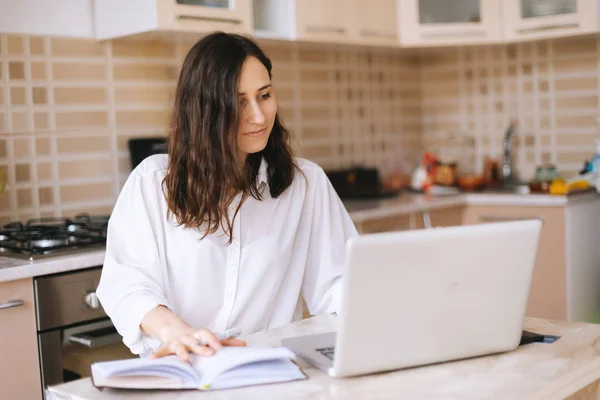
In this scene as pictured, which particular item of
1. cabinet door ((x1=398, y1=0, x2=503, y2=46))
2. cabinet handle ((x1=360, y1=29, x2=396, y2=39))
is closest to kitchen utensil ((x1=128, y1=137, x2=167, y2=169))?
cabinet handle ((x1=360, y1=29, x2=396, y2=39))

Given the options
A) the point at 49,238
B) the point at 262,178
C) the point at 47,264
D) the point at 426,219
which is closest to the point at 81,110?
the point at 49,238

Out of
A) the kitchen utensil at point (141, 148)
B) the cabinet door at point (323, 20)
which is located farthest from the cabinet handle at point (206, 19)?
the kitchen utensil at point (141, 148)

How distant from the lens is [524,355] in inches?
53.0

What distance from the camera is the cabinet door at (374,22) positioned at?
337cm

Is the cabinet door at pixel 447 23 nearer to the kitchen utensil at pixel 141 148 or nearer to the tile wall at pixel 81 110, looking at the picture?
the tile wall at pixel 81 110

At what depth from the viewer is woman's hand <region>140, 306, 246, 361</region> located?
4.24 feet

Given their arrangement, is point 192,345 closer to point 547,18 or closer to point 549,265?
point 549,265

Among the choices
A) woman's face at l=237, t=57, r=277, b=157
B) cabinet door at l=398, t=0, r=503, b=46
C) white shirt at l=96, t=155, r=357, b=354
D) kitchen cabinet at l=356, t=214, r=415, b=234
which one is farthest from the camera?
cabinet door at l=398, t=0, r=503, b=46

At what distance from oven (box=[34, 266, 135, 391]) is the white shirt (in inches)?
20.6

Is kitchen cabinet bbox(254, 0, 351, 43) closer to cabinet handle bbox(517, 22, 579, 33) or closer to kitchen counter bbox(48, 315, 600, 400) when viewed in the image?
cabinet handle bbox(517, 22, 579, 33)

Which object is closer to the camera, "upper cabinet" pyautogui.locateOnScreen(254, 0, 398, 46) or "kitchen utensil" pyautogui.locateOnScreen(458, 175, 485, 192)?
"upper cabinet" pyautogui.locateOnScreen(254, 0, 398, 46)

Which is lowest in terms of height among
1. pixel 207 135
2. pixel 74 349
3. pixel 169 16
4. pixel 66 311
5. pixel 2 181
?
pixel 74 349

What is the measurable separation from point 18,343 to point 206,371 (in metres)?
1.07

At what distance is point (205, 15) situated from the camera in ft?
9.08
